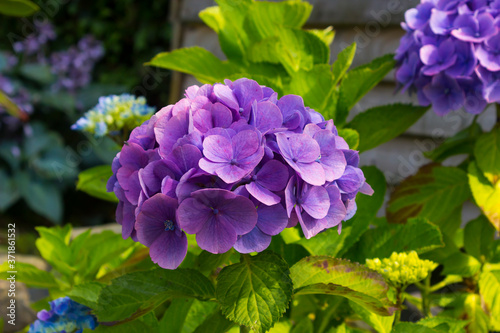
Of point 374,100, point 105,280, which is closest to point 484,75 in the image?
point 105,280

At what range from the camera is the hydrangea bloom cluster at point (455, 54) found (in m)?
1.00

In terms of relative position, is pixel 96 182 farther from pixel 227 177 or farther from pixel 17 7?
pixel 17 7

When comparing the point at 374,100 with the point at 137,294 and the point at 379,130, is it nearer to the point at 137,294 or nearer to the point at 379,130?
the point at 379,130

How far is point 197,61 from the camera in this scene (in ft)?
3.55

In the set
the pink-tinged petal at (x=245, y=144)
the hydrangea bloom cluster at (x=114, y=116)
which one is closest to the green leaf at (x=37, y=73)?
the hydrangea bloom cluster at (x=114, y=116)

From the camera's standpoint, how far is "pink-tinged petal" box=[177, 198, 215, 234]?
0.57m

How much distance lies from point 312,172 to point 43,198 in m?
3.37

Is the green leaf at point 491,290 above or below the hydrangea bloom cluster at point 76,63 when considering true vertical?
above

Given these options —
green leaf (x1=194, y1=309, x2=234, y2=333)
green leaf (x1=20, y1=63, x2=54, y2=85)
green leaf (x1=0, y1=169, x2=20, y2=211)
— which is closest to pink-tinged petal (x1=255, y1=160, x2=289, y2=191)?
green leaf (x1=194, y1=309, x2=234, y2=333)

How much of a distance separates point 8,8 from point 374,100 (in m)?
1.34

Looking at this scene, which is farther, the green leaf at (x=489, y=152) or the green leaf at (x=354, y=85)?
the green leaf at (x=489, y=152)

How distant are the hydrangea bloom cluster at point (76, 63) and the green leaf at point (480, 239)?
3518 mm

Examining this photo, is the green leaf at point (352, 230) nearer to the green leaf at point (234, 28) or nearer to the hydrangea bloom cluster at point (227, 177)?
the hydrangea bloom cluster at point (227, 177)

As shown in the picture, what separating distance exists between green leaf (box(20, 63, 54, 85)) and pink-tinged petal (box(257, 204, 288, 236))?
12.2 ft
